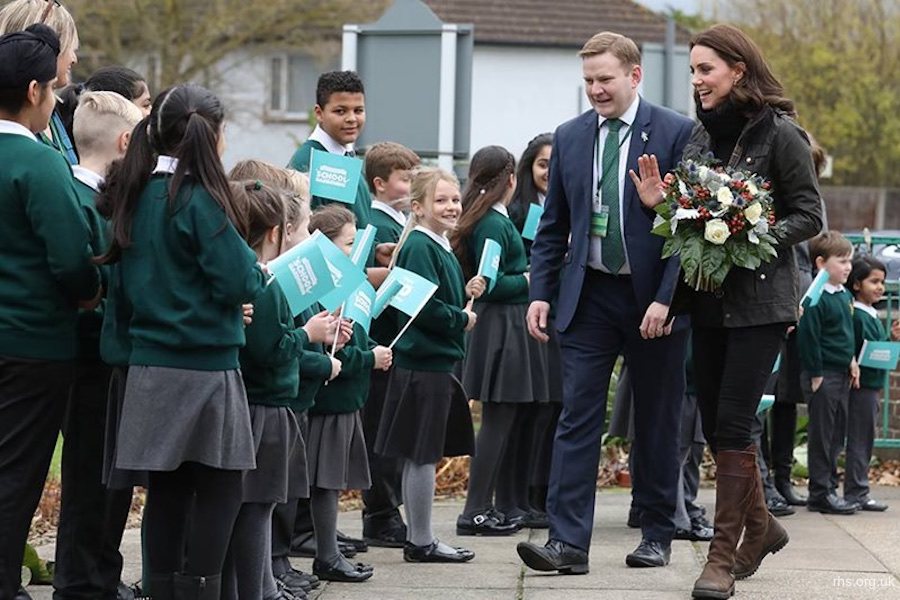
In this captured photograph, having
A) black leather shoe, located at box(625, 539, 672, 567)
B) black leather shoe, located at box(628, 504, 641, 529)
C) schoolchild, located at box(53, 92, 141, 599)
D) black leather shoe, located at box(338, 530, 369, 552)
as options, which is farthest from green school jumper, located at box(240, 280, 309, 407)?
black leather shoe, located at box(628, 504, 641, 529)

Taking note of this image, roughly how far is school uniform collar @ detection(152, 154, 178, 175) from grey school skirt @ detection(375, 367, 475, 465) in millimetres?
2521

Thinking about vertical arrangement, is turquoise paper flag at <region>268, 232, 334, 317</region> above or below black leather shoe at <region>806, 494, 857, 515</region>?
above

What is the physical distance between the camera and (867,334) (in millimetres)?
10750

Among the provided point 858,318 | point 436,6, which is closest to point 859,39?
point 436,6

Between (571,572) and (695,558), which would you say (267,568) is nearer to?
(571,572)

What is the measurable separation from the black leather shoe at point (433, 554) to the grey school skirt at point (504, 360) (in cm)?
127

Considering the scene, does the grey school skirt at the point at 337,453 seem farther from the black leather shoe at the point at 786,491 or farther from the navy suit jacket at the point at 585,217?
the black leather shoe at the point at 786,491

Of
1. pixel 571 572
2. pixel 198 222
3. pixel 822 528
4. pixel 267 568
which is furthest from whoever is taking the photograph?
pixel 822 528

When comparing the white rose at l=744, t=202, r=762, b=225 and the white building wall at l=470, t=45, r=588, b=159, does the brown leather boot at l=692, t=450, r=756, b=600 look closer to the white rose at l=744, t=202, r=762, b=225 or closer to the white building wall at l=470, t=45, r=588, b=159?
the white rose at l=744, t=202, r=762, b=225

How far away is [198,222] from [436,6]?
36603 millimetres

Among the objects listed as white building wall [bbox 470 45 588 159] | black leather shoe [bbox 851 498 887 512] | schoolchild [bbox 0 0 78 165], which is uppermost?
white building wall [bbox 470 45 588 159]

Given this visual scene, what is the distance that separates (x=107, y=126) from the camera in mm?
6547

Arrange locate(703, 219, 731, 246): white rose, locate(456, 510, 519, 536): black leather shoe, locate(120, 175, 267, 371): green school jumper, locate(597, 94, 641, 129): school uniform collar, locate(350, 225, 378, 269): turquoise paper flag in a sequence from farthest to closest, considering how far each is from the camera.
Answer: locate(456, 510, 519, 536): black leather shoe
locate(597, 94, 641, 129): school uniform collar
locate(350, 225, 378, 269): turquoise paper flag
locate(703, 219, 731, 246): white rose
locate(120, 175, 267, 371): green school jumper

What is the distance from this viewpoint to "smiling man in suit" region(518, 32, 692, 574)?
7.68 m
